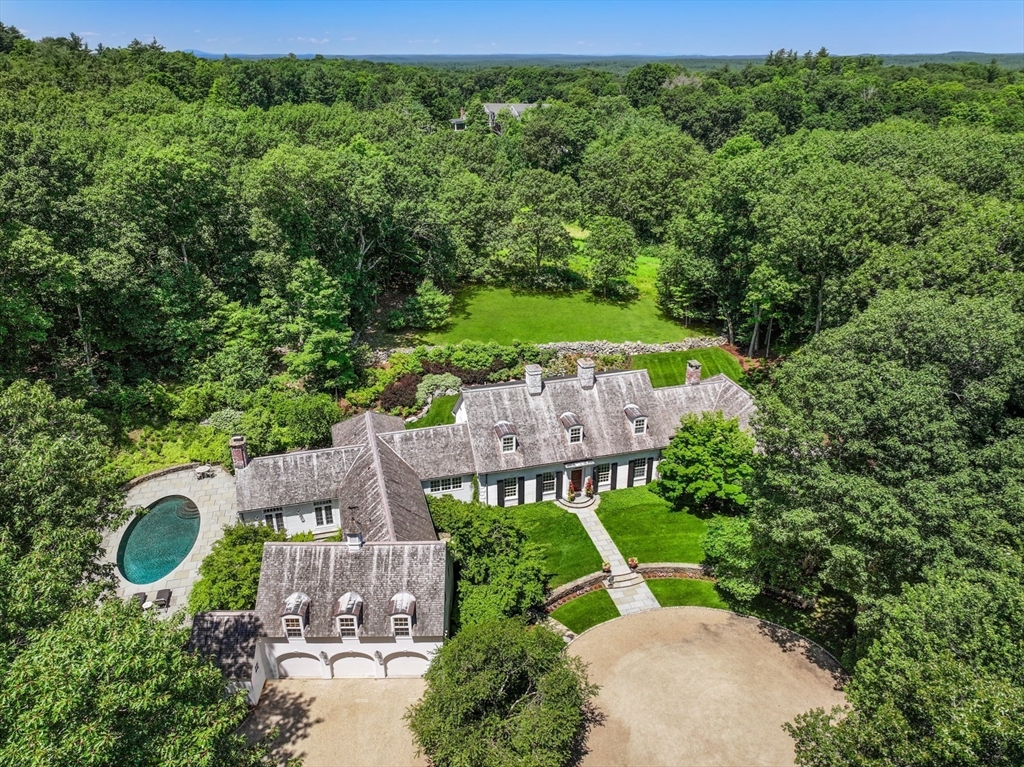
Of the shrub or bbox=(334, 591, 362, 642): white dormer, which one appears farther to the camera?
the shrub

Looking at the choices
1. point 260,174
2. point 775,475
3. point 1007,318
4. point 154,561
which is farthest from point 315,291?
point 1007,318

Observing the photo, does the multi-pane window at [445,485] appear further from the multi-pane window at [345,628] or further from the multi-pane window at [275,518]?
the multi-pane window at [345,628]

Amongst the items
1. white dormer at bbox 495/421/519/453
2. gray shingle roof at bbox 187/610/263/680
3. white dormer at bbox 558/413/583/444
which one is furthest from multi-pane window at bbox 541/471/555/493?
gray shingle roof at bbox 187/610/263/680

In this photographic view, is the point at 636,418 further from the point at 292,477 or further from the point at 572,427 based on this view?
the point at 292,477

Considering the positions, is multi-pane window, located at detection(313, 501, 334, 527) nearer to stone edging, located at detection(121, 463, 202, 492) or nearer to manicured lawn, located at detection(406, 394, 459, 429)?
manicured lawn, located at detection(406, 394, 459, 429)

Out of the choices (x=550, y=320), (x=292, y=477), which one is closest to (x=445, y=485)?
(x=292, y=477)

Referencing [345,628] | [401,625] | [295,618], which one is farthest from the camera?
[345,628]
